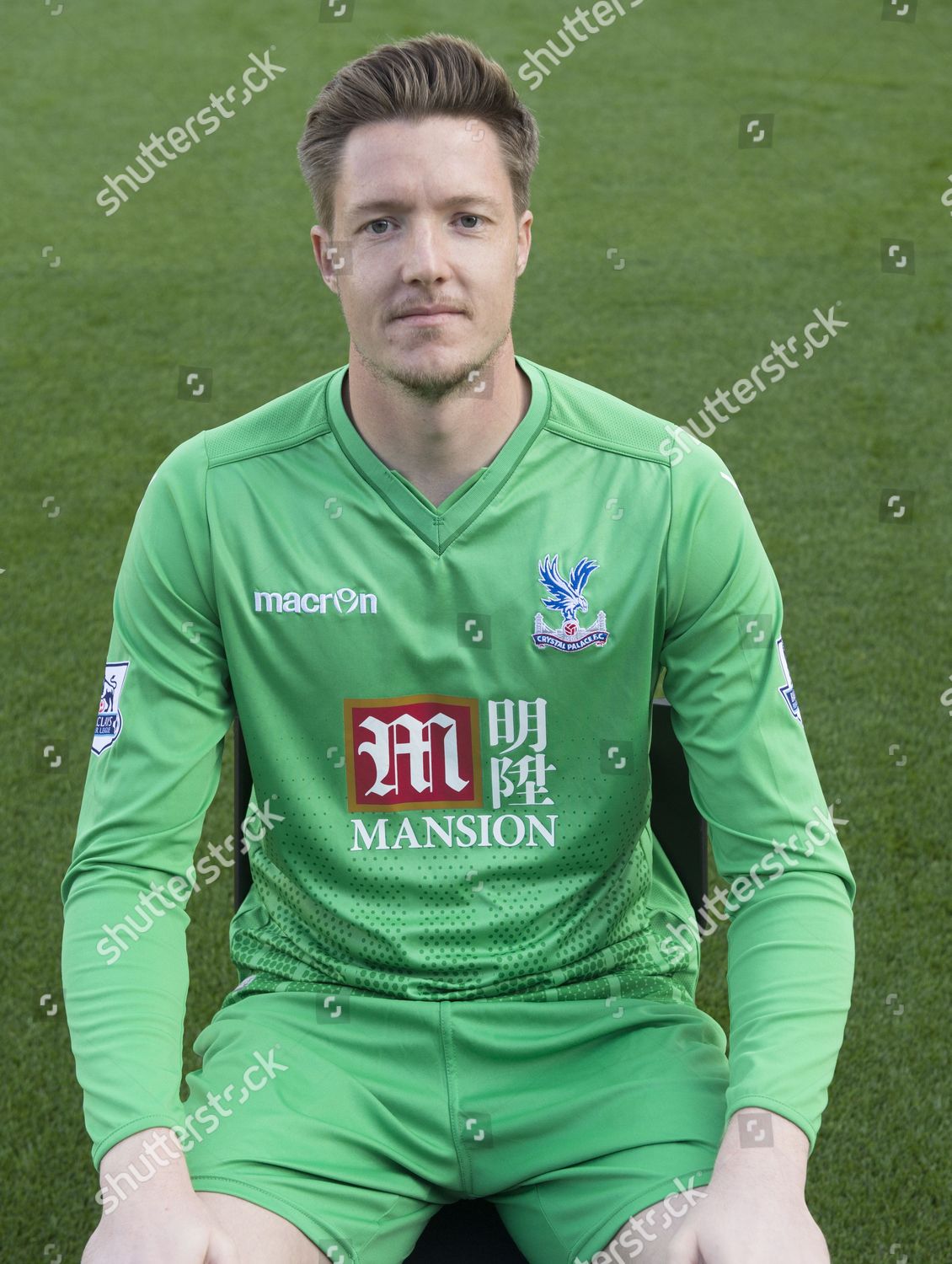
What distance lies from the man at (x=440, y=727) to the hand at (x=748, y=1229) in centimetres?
17

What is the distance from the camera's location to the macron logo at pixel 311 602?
162 cm

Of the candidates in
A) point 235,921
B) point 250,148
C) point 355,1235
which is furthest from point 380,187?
point 250,148

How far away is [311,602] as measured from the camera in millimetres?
1625

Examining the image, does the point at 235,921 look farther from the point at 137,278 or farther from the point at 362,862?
the point at 137,278

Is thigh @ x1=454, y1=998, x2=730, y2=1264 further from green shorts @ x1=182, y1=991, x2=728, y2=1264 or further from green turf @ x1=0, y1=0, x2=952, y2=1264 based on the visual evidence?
green turf @ x1=0, y1=0, x2=952, y2=1264

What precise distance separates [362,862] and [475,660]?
0.83 ft

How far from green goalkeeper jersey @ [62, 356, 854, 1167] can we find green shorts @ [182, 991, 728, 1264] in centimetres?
5

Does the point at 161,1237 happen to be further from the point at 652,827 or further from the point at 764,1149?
the point at 652,827

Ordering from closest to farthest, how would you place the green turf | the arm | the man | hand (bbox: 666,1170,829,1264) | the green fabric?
1. hand (bbox: 666,1170,829,1264)
2. the arm
3. the man
4. the green fabric
5. the green turf

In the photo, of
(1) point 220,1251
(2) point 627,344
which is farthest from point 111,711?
(2) point 627,344

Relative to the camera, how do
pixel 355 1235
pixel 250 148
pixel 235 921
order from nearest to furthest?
pixel 355 1235, pixel 235 921, pixel 250 148

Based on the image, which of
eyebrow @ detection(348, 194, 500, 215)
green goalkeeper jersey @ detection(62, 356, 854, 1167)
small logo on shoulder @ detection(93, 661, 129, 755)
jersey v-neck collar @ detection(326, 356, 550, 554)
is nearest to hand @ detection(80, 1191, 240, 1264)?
green goalkeeper jersey @ detection(62, 356, 854, 1167)

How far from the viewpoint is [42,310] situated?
18.4 feet

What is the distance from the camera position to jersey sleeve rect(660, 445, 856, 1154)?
143 cm
